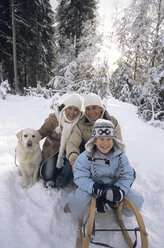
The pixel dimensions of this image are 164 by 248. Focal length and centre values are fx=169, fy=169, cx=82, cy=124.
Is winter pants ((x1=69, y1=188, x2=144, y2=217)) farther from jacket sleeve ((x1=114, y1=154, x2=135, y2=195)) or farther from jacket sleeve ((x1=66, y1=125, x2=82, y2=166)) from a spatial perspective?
jacket sleeve ((x1=66, y1=125, x2=82, y2=166))

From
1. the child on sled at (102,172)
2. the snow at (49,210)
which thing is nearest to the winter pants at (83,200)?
the child on sled at (102,172)

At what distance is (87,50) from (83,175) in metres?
9.78

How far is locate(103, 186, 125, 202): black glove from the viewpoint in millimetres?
1651

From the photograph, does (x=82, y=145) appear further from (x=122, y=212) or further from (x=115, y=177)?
(x=122, y=212)

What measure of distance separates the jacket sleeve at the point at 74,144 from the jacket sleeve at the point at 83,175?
0.32 m

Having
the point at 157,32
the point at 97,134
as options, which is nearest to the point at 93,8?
the point at 157,32

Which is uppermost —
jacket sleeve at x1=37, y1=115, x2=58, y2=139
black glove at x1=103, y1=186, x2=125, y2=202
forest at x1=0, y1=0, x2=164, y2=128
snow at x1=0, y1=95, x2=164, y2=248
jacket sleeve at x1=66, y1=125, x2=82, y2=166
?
forest at x1=0, y1=0, x2=164, y2=128

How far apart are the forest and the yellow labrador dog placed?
470cm

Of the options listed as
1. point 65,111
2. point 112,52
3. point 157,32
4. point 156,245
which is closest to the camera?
point 156,245

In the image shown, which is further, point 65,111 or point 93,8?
point 93,8

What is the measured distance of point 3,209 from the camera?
5.85 ft

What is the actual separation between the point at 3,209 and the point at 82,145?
130 cm

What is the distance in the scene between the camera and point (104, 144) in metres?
1.81

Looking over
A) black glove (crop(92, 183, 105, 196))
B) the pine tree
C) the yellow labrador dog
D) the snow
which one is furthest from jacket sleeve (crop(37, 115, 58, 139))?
the pine tree
